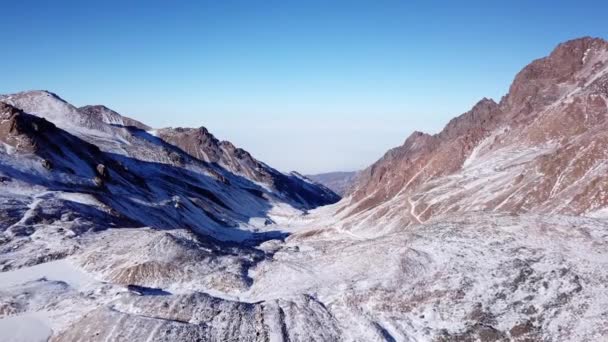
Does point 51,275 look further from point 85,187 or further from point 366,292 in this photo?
point 85,187

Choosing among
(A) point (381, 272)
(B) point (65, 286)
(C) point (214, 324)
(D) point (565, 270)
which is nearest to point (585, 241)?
(D) point (565, 270)

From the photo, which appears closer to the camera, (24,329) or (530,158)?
(24,329)

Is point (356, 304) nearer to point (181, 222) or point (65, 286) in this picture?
point (65, 286)

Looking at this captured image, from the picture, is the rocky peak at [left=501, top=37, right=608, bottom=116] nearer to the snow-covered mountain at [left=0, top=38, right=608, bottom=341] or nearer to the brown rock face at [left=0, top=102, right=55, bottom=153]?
the snow-covered mountain at [left=0, top=38, right=608, bottom=341]

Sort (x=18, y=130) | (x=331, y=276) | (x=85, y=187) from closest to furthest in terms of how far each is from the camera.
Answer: (x=331, y=276)
(x=85, y=187)
(x=18, y=130)

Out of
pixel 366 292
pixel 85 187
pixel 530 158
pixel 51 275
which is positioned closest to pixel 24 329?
pixel 51 275

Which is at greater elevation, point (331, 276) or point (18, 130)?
point (18, 130)

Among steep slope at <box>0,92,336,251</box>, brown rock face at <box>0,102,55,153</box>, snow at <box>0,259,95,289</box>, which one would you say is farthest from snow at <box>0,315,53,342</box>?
brown rock face at <box>0,102,55,153</box>

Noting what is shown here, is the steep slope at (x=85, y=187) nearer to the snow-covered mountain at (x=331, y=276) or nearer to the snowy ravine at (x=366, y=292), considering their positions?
the snow-covered mountain at (x=331, y=276)
